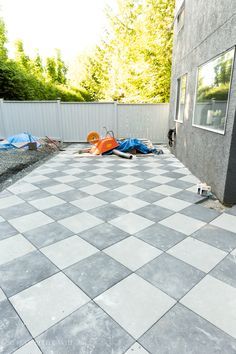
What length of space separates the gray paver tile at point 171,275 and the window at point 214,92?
2.40 m

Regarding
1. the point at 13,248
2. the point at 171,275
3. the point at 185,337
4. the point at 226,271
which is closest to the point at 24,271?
the point at 13,248

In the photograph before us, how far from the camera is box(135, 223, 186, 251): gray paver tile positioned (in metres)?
2.42

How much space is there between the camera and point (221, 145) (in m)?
3.61

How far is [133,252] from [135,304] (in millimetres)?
652

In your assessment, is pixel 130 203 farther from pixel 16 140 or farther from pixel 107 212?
pixel 16 140

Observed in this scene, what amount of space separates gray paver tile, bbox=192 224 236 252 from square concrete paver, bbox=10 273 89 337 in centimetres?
146

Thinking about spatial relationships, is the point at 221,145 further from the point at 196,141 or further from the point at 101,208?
the point at 101,208

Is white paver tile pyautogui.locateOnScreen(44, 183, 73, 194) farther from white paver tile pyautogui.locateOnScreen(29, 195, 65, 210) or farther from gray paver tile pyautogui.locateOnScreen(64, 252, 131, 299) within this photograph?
gray paver tile pyautogui.locateOnScreen(64, 252, 131, 299)

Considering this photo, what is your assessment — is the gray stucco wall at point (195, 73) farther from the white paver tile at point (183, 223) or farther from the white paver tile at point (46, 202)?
the white paver tile at point (46, 202)

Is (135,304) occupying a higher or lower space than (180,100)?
lower

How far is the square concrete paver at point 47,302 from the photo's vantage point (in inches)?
59.9

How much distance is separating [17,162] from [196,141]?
440 cm

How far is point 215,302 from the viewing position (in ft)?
5.52

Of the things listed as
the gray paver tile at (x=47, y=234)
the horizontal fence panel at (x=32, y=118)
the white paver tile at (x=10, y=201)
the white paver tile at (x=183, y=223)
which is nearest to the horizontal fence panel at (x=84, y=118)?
the horizontal fence panel at (x=32, y=118)
